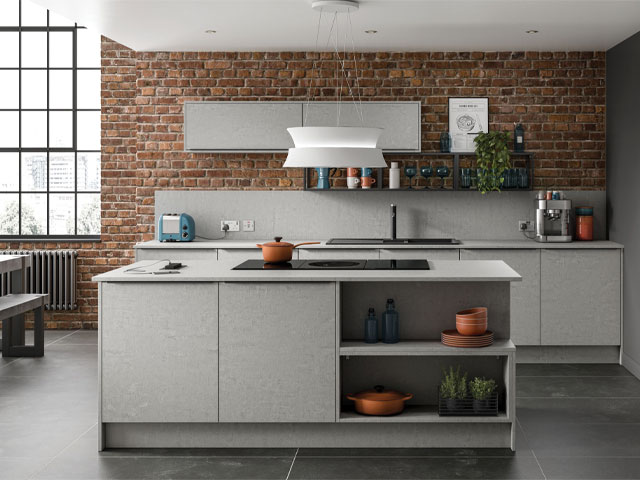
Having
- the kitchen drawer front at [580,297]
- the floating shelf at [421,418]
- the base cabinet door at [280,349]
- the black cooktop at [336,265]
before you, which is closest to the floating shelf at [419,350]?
the base cabinet door at [280,349]

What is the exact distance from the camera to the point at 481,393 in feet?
12.9

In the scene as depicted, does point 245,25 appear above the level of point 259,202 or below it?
above

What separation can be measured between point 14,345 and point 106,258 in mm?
1346

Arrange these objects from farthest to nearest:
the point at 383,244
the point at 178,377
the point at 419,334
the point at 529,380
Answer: the point at 383,244, the point at 529,380, the point at 419,334, the point at 178,377

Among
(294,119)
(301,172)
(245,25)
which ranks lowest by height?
(301,172)

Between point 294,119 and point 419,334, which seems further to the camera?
point 294,119

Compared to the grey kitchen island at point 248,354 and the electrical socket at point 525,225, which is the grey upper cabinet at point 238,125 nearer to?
the electrical socket at point 525,225

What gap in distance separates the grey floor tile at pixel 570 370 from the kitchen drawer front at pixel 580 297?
19cm

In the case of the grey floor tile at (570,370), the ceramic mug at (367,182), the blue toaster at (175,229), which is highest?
the ceramic mug at (367,182)

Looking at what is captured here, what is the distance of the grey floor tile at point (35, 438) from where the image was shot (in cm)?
391

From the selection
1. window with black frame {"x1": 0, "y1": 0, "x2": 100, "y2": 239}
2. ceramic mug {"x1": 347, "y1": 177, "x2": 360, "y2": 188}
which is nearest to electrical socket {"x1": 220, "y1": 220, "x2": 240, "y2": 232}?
ceramic mug {"x1": 347, "y1": 177, "x2": 360, "y2": 188}

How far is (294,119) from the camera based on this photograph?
255 inches

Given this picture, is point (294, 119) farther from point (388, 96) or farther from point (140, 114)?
point (140, 114)

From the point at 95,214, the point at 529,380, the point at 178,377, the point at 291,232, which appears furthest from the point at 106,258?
the point at 529,380
